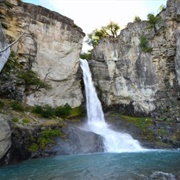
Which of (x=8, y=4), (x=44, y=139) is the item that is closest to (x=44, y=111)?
(x=44, y=139)

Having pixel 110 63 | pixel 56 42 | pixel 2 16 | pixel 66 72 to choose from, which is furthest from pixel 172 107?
pixel 2 16

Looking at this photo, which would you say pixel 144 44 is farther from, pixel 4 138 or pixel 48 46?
→ pixel 4 138

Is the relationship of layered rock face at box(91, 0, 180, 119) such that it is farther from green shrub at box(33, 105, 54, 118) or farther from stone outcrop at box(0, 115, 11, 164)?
stone outcrop at box(0, 115, 11, 164)

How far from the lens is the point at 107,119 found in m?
27.8

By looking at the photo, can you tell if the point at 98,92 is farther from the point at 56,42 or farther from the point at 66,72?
the point at 56,42

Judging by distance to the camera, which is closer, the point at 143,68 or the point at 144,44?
the point at 143,68

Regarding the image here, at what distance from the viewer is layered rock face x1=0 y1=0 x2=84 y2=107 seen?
83.5 feet

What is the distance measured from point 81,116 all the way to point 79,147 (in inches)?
367

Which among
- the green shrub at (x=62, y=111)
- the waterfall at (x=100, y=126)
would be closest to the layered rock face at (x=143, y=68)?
the waterfall at (x=100, y=126)

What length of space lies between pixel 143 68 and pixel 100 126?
377 inches

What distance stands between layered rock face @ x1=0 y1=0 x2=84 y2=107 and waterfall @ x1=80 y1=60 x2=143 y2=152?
59.4 inches

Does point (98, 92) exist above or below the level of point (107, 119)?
above

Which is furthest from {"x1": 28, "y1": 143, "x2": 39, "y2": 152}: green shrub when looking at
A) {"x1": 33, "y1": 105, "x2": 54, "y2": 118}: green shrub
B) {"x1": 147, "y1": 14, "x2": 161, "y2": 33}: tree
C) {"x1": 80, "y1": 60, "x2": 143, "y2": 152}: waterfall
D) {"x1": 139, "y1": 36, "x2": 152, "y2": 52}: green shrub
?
{"x1": 147, "y1": 14, "x2": 161, "y2": 33}: tree

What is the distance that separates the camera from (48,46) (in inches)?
1081
